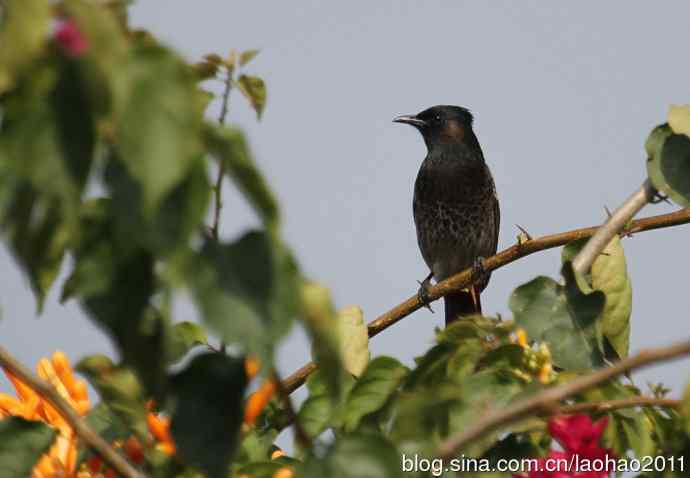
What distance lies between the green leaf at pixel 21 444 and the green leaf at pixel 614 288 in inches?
49.4

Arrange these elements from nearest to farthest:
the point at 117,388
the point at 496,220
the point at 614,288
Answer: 1. the point at 117,388
2. the point at 614,288
3. the point at 496,220

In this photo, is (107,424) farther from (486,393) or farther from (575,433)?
(575,433)

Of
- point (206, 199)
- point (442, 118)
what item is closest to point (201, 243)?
point (206, 199)

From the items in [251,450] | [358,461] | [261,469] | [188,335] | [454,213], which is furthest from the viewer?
[454,213]

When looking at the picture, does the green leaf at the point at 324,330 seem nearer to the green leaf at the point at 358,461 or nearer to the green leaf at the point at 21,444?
the green leaf at the point at 358,461

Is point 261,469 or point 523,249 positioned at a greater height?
point 523,249

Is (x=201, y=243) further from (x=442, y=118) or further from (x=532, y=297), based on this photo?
(x=442, y=118)

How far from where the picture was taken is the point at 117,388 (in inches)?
57.3

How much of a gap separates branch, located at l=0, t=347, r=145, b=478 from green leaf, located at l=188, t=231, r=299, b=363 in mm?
262

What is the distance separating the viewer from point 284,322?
98cm

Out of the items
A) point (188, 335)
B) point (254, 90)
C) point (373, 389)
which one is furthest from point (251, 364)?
point (188, 335)

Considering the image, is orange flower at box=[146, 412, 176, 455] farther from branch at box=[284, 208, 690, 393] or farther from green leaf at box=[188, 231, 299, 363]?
branch at box=[284, 208, 690, 393]

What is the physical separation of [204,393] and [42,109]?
0.38 meters

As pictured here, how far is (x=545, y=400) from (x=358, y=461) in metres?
0.23
